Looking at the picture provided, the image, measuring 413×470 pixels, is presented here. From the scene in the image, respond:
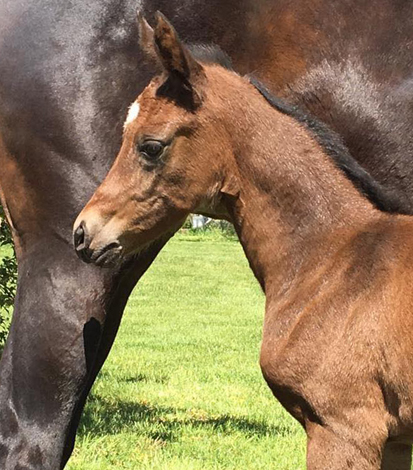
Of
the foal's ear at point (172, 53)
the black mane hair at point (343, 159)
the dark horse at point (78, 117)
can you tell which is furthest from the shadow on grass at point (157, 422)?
the foal's ear at point (172, 53)

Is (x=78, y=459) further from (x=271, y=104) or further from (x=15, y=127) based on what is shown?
(x=271, y=104)

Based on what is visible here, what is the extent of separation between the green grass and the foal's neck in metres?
2.07

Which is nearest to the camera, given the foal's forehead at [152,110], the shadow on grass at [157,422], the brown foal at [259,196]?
the brown foal at [259,196]

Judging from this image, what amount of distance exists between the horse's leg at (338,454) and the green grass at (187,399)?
7.03 ft

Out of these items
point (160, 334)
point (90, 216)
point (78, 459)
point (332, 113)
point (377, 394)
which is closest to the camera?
point (377, 394)

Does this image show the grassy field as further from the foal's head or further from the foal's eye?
the foal's eye

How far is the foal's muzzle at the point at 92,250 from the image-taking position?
Answer: 10.5ft

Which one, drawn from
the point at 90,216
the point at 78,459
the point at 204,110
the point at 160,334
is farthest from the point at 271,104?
the point at 160,334

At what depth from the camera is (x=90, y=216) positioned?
3.19 m

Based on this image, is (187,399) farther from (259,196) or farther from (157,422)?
(259,196)

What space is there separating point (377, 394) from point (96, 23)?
5.49ft

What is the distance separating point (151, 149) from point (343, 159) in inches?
25.0

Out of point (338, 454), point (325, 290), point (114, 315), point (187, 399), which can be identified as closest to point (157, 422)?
point (187, 399)

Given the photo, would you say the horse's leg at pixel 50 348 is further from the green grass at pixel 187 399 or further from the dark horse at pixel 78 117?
the green grass at pixel 187 399
